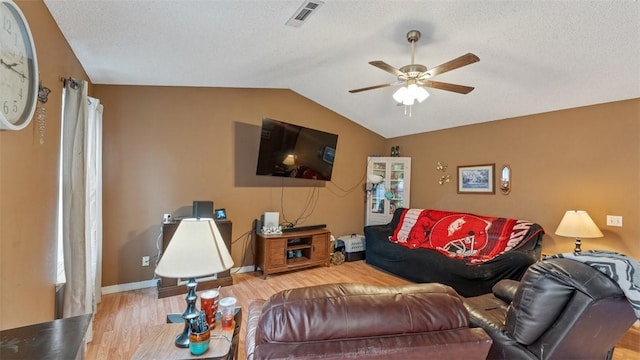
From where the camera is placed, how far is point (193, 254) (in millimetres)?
1416

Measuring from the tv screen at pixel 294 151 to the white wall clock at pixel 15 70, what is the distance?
2.62 m

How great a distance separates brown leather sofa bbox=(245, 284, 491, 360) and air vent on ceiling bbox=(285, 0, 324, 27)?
6.90 ft

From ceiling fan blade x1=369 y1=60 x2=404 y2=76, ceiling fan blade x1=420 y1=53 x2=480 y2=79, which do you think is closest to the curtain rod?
ceiling fan blade x1=369 y1=60 x2=404 y2=76

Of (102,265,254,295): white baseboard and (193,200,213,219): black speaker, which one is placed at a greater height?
(193,200,213,219): black speaker

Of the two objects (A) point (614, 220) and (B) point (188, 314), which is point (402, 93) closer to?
(B) point (188, 314)

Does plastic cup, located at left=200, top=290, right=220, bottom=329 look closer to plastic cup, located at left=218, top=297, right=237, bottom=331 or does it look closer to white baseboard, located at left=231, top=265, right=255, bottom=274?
plastic cup, located at left=218, top=297, right=237, bottom=331

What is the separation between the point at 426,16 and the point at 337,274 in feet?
11.3

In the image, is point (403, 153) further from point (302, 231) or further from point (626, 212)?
point (626, 212)

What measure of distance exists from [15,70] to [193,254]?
121cm

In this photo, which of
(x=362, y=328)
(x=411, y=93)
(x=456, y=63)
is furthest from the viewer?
(x=411, y=93)

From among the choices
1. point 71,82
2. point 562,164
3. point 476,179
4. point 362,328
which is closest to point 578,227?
point 562,164

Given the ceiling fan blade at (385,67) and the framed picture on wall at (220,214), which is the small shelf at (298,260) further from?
the ceiling fan blade at (385,67)

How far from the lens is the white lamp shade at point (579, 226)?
312 centimetres

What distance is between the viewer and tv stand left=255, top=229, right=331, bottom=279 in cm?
420
